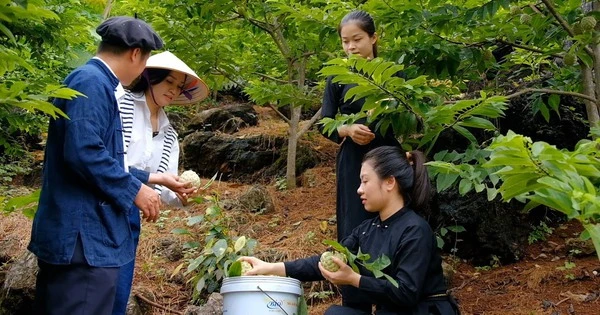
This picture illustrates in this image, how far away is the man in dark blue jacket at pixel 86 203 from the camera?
2.31 m

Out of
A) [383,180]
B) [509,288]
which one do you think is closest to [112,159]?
[383,180]

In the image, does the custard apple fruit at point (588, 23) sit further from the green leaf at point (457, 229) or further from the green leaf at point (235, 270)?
the green leaf at point (235, 270)

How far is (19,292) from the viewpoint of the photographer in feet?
13.8

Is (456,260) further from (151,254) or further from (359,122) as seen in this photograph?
(151,254)

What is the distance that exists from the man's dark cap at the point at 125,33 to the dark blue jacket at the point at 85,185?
164mm

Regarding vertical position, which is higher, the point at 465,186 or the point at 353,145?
the point at 465,186

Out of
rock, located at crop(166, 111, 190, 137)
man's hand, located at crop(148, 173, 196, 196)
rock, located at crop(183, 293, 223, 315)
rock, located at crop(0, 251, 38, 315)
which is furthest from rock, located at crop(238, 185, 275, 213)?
rock, located at crop(166, 111, 190, 137)

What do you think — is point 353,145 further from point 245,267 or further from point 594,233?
point 594,233

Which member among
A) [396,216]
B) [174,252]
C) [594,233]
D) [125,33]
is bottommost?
[174,252]

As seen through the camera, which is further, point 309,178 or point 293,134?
point 309,178

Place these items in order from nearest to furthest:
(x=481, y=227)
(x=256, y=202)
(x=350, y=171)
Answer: (x=350, y=171) < (x=481, y=227) < (x=256, y=202)

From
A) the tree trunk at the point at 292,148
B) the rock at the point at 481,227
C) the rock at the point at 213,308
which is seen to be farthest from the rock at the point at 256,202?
the rock at the point at 213,308

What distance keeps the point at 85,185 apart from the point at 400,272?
4.30 feet

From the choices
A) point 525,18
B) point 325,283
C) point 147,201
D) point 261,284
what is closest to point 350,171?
point 261,284
